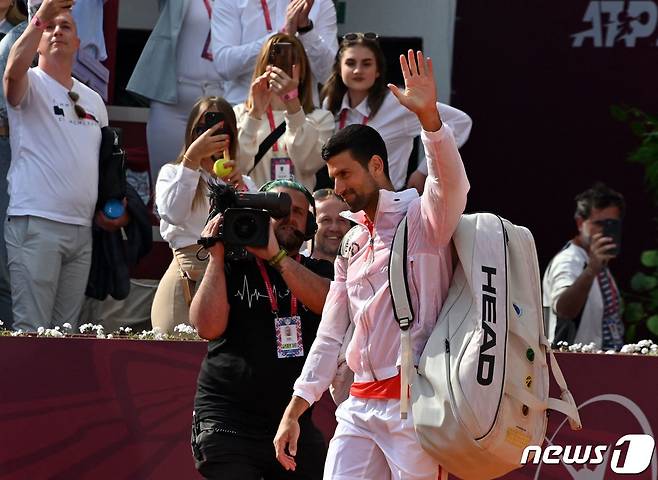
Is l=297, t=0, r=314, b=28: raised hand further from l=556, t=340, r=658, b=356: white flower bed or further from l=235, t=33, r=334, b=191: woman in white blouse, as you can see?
l=556, t=340, r=658, b=356: white flower bed

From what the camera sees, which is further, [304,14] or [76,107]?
[304,14]

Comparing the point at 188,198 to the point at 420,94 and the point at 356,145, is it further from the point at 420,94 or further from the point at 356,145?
the point at 420,94

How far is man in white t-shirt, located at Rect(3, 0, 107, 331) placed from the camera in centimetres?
820

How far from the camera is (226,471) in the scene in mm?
6191

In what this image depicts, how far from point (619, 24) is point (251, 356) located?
6.84 metres

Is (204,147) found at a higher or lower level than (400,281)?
higher

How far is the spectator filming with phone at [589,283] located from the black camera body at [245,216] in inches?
130

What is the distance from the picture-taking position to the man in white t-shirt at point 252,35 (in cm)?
948

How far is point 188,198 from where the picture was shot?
7.85 metres

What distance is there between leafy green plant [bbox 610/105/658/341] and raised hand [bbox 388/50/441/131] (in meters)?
5.77

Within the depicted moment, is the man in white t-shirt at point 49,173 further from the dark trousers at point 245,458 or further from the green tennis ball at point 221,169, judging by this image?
the dark trousers at point 245,458

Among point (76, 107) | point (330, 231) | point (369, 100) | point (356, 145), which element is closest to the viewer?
point (356, 145)

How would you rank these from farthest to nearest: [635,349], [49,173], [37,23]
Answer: [49,173]
[37,23]
[635,349]

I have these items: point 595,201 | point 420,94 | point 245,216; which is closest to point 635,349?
point 595,201
